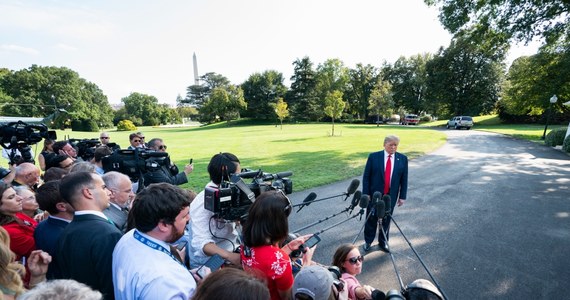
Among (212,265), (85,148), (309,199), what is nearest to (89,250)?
(212,265)

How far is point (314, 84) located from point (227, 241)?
6633cm

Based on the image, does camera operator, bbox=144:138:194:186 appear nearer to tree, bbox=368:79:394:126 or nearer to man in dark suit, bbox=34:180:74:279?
man in dark suit, bbox=34:180:74:279

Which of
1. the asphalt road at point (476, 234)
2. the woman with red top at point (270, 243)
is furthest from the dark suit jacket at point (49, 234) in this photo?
the asphalt road at point (476, 234)

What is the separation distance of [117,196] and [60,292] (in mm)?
2613

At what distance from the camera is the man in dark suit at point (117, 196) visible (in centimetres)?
339

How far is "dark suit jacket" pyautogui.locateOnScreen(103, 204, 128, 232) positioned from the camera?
11.1 ft

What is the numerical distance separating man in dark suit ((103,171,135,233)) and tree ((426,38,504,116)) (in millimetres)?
57029

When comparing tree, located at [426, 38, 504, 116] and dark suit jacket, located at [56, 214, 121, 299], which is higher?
tree, located at [426, 38, 504, 116]

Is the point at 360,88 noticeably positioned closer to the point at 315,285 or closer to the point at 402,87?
the point at 402,87

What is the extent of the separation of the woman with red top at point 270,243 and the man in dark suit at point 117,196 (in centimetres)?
214

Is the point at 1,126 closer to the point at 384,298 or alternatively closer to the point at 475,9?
the point at 384,298

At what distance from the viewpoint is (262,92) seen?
68.9 metres

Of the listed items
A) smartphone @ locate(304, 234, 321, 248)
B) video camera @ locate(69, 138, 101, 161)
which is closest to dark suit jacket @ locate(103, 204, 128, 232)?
smartphone @ locate(304, 234, 321, 248)

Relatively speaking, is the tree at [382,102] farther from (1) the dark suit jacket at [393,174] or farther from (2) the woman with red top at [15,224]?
(2) the woman with red top at [15,224]
